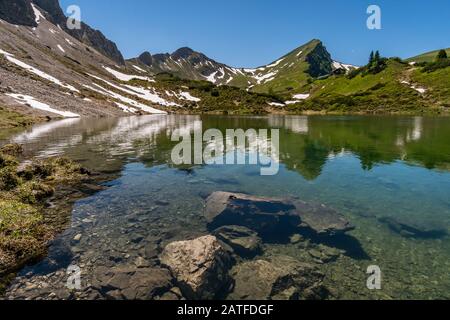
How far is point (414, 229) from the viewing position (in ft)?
54.0

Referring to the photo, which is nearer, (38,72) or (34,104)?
(34,104)

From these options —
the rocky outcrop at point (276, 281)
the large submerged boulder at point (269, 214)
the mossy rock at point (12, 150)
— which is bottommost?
the rocky outcrop at point (276, 281)

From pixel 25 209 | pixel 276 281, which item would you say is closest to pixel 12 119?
pixel 25 209

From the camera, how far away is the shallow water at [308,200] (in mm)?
12078

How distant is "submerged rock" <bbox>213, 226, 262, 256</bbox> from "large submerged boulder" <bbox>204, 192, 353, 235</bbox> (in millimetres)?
820

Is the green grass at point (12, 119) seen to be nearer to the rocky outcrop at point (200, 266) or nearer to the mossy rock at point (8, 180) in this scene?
the mossy rock at point (8, 180)

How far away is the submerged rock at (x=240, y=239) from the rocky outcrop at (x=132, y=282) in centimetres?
380

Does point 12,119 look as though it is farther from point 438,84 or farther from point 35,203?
point 438,84

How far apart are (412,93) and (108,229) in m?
206

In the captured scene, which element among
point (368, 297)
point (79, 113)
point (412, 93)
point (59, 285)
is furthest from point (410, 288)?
point (412, 93)

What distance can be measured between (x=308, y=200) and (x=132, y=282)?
13516 millimetres

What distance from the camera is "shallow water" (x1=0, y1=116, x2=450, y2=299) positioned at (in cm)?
1208

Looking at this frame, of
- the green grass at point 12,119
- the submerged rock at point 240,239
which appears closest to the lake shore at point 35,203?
the submerged rock at point 240,239
